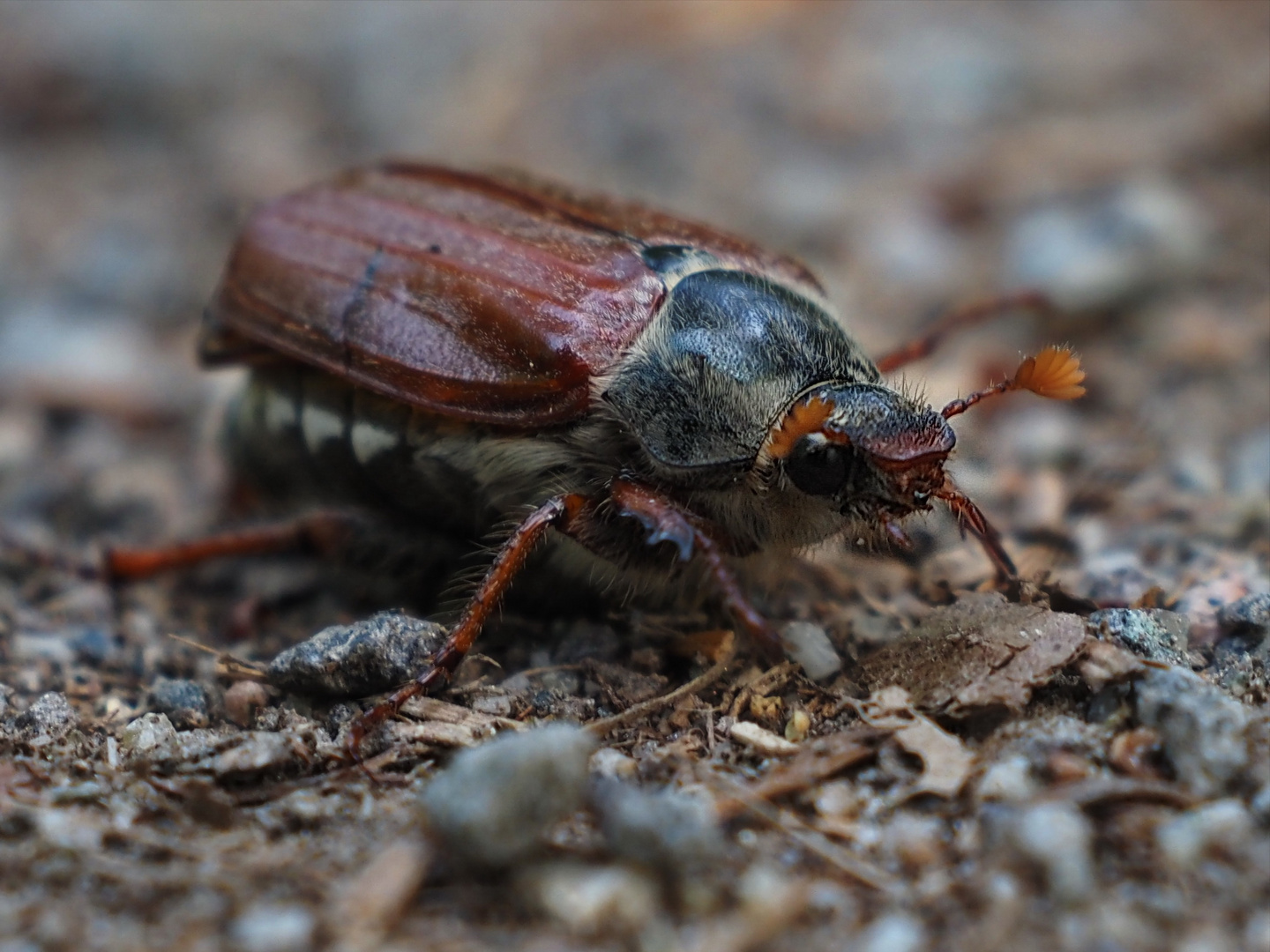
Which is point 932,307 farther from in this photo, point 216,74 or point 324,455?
point 216,74

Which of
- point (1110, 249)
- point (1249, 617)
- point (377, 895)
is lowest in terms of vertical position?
point (377, 895)

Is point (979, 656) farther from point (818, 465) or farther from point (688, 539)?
point (688, 539)

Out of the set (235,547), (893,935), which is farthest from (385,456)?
(893,935)

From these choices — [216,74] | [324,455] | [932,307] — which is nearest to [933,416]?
[324,455]

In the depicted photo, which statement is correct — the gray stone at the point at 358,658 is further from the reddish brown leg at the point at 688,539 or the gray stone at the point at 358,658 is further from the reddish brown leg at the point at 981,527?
the reddish brown leg at the point at 981,527

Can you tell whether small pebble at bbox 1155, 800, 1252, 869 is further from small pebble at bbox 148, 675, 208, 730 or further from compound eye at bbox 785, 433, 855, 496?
small pebble at bbox 148, 675, 208, 730

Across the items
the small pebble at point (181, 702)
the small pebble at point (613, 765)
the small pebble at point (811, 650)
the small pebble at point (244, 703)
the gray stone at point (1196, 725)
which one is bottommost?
the small pebble at point (181, 702)

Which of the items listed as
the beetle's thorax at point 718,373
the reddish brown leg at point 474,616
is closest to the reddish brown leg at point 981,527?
the beetle's thorax at point 718,373
